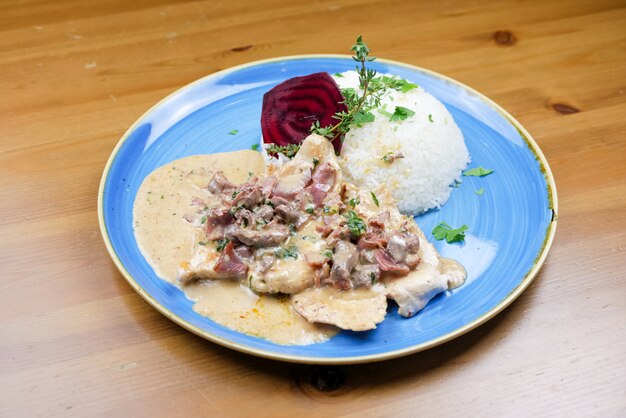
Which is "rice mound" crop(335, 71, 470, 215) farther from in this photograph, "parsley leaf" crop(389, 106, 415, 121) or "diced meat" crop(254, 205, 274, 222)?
"diced meat" crop(254, 205, 274, 222)

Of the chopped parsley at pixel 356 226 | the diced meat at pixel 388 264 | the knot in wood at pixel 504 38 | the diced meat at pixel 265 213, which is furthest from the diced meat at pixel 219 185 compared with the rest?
the knot in wood at pixel 504 38

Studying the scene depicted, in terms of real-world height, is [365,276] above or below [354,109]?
below

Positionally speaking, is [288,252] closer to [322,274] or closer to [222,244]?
[322,274]

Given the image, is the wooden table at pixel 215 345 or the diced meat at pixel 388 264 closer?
the wooden table at pixel 215 345

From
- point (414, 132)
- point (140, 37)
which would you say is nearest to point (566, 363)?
point (414, 132)

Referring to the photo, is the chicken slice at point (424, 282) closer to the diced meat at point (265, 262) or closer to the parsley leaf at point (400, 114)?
the diced meat at point (265, 262)

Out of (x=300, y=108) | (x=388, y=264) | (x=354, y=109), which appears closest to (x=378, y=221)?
(x=388, y=264)

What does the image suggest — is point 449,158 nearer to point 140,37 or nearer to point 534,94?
point 534,94
